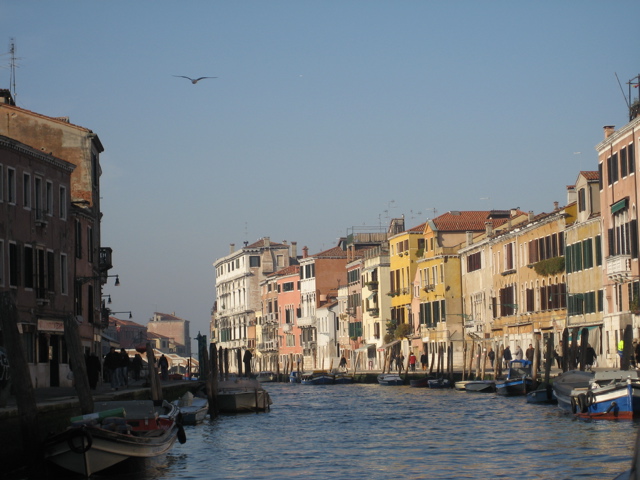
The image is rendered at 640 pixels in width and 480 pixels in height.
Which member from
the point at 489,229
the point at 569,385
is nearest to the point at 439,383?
the point at 489,229

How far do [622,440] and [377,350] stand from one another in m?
63.8

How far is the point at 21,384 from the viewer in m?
20.2

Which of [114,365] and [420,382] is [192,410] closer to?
[114,365]

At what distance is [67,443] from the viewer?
797 inches

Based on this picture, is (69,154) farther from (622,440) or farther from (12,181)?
(622,440)

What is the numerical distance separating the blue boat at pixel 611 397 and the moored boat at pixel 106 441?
11.1 metres

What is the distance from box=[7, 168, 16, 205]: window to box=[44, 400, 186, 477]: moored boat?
43.3 feet

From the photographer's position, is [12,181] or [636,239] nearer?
[12,181]

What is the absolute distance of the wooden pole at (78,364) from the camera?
2333cm

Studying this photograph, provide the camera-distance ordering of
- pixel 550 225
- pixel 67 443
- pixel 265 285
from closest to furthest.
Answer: pixel 67 443
pixel 550 225
pixel 265 285

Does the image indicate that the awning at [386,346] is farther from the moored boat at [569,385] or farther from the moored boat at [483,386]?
the moored boat at [569,385]

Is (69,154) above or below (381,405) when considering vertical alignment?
above

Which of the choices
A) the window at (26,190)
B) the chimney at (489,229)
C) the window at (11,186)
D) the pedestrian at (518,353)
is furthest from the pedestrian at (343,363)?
the window at (11,186)

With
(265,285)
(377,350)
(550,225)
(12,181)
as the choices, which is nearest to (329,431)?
(12,181)
